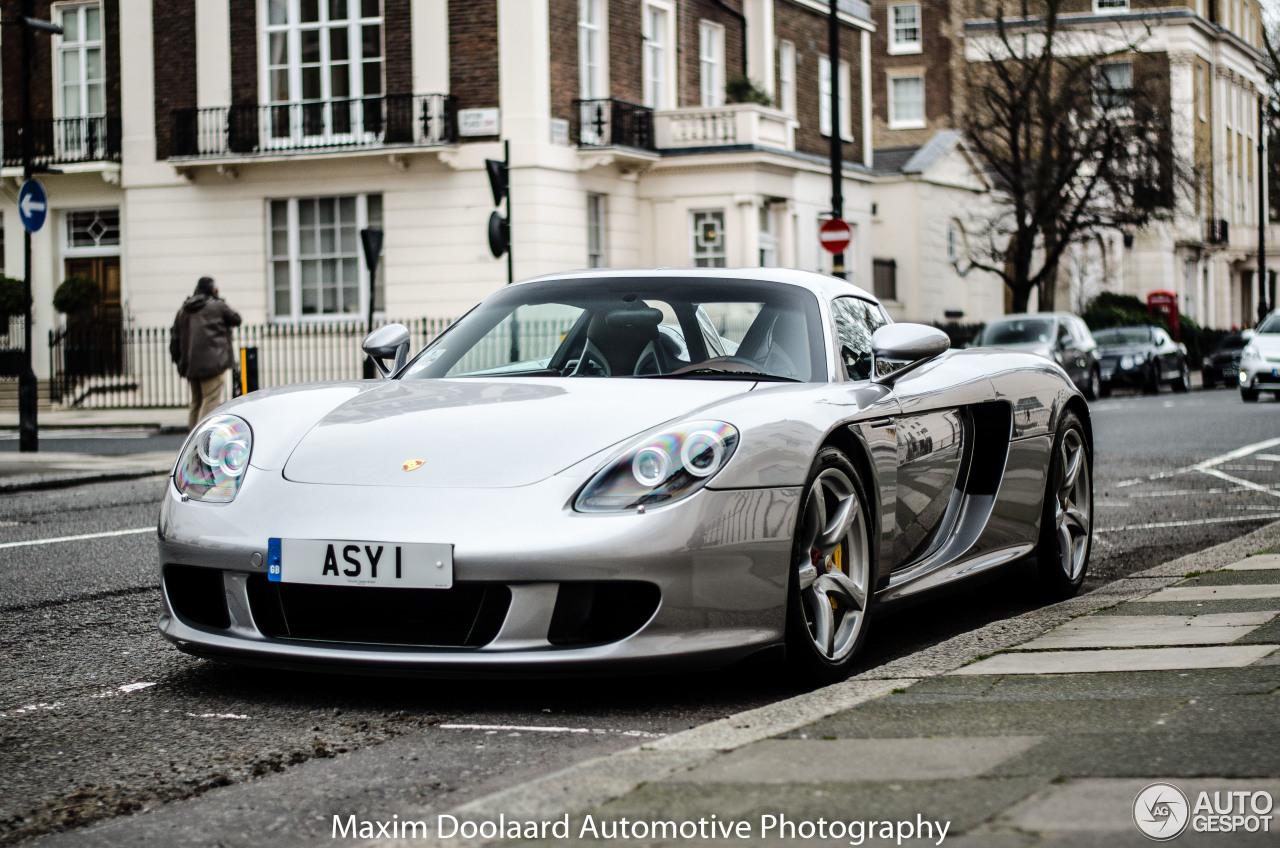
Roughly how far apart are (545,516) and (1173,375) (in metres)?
33.7

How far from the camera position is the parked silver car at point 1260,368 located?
88.0ft

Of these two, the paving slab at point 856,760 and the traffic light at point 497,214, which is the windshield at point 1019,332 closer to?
the traffic light at point 497,214

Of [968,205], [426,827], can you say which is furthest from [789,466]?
[968,205]

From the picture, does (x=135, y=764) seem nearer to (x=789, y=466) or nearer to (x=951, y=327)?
(x=789, y=466)

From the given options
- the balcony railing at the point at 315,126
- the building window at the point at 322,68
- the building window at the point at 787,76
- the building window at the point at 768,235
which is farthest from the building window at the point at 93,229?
the building window at the point at 787,76

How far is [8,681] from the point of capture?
5223mm

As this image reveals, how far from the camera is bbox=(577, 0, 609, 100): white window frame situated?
30.7 meters

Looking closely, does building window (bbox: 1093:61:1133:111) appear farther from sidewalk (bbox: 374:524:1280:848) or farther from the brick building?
sidewalk (bbox: 374:524:1280:848)

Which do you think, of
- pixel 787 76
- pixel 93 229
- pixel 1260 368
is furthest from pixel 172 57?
pixel 1260 368

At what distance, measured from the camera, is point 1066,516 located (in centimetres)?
690

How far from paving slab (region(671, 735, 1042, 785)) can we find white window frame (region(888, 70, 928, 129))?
58.5 meters

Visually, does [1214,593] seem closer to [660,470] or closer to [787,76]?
[660,470]

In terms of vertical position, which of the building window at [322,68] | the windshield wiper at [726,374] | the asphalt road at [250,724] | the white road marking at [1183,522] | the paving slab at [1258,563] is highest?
the building window at [322,68]

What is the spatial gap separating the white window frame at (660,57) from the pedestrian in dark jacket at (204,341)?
49.2ft
